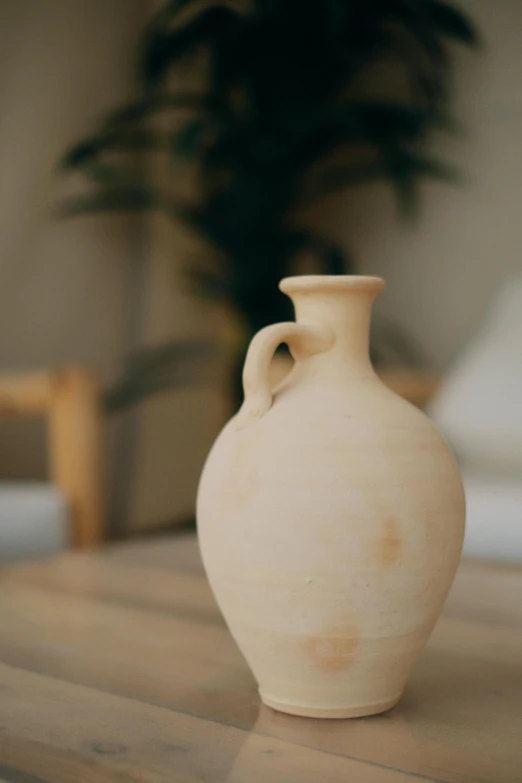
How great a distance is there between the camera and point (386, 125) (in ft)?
8.05

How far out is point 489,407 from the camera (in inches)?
62.5

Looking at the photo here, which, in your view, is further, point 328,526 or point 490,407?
point 490,407

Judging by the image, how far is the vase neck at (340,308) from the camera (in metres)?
0.61

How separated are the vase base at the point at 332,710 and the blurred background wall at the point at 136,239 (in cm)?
201

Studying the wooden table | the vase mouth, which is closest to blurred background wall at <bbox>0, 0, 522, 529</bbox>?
the wooden table

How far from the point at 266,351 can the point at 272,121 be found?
192 centimetres

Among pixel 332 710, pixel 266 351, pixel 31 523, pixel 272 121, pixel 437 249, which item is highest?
pixel 272 121

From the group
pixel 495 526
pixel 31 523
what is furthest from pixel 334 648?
pixel 31 523

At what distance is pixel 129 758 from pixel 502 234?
2.21 metres

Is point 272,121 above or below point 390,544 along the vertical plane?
above

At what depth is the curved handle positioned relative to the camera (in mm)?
597

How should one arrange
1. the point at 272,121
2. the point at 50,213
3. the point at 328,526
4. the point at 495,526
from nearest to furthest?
the point at 328,526, the point at 495,526, the point at 272,121, the point at 50,213

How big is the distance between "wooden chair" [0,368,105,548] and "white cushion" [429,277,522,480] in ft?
2.05

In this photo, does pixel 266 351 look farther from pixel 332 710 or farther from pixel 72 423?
pixel 72 423
